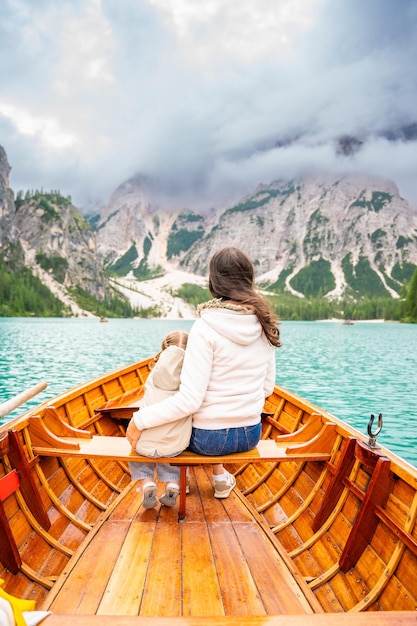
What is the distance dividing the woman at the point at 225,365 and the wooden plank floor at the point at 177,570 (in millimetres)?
1081

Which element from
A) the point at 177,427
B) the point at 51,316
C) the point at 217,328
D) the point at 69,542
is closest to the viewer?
the point at 217,328

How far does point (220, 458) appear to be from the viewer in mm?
4445

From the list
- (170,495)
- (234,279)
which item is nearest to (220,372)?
(234,279)

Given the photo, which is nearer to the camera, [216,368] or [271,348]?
[216,368]

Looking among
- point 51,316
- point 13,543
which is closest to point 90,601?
point 13,543

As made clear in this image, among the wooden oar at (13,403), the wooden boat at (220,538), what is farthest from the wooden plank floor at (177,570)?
the wooden oar at (13,403)

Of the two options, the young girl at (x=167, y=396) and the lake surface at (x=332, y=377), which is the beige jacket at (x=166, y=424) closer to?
the young girl at (x=167, y=396)

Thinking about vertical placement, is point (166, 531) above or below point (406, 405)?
above

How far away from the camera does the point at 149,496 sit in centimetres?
509

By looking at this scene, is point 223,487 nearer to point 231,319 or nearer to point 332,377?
point 231,319

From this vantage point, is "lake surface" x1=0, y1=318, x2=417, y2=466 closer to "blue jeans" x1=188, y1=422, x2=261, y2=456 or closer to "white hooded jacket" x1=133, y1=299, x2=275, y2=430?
"blue jeans" x1=188, y1=422, x2=261, y2=456

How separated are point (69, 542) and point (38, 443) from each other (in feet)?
3.83

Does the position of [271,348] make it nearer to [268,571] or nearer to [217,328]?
[217,328]

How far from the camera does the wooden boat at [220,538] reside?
139 inches
